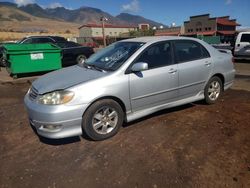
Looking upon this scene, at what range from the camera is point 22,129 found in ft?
16.6

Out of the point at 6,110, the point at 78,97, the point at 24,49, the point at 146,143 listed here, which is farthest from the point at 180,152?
the point at 24,49

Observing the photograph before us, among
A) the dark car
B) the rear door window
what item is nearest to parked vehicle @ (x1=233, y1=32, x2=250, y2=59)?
the dark car

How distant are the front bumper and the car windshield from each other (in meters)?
1.04

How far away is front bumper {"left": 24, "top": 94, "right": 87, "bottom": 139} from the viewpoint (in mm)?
3932

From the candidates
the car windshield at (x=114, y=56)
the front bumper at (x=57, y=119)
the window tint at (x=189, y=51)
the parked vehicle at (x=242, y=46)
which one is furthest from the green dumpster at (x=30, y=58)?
the parked vehicle at (x=242, y=46)

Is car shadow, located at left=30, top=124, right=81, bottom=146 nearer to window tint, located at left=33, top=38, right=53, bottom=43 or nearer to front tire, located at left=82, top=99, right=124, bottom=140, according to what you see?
front tire, located at left=82, top=99, right=124, bottom=140

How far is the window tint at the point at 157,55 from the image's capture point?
4.82 metres

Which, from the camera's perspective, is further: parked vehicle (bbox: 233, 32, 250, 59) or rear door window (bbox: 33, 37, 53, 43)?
parked vehicle (bbox: 233, 32, 250, 59)

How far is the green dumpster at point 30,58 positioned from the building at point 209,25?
49775mm

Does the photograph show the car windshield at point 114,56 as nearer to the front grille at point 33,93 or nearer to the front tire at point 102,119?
the front tire at point 102,119

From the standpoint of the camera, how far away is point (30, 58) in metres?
10.7

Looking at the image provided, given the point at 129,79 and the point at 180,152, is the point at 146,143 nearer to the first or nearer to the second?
the point at 180,152

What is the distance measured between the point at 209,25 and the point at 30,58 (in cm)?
5542

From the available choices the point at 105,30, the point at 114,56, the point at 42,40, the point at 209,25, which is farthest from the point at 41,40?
the point at 105,30
